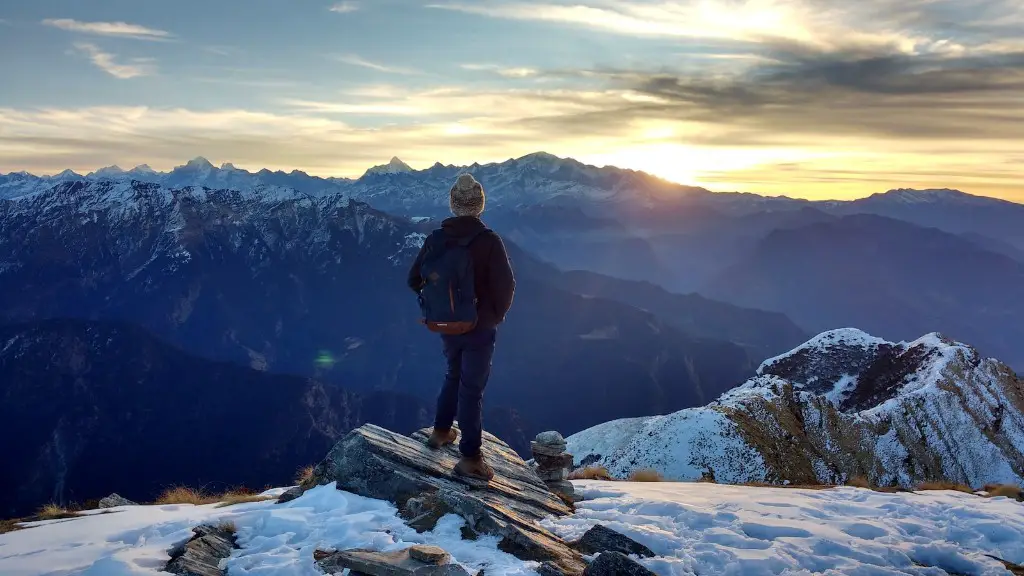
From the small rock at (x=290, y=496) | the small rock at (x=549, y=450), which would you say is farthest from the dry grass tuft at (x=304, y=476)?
the small rock at (x=549, y=450)

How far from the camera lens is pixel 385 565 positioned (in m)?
7.53

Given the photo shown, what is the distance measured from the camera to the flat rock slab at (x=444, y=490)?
9.12 meters

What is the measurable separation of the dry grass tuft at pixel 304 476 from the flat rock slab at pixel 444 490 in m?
0.33

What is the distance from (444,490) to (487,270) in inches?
144

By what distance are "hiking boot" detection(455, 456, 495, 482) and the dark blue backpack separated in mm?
2557

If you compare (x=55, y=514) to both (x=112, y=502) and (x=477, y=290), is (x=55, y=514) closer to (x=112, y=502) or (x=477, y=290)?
(x=112, y=502)

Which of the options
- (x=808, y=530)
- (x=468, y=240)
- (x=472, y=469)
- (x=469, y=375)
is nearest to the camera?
(x=468, y=240)

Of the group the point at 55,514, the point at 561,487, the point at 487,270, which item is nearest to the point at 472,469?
the point at 561,487

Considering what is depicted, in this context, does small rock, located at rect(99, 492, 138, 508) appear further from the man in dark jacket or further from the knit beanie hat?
the knit beanie hat

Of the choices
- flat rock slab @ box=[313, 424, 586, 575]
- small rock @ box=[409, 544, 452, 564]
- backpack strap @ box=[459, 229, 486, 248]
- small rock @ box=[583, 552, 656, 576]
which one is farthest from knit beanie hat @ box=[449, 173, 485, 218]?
small rock @ box=[583, 552, 656, 576]

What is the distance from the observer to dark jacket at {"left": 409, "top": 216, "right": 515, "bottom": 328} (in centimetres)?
1059

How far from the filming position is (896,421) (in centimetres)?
5944

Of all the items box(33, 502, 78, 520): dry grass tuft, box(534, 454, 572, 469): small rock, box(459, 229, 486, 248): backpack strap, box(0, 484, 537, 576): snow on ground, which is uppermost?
box(459, 229, 486, 248): backpack strap

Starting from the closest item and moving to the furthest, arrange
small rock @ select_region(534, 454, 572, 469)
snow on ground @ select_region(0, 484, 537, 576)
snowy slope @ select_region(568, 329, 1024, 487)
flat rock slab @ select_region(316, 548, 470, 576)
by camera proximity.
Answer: flat rock slab @ select_region(316, 548, 470, 576) → snow on ground @ select_region(0, 484, 537, 576) → small rock @ select_region(534, 454, 572, 469) → snowy slope @ select_region(568, 329, 1024, 487)
